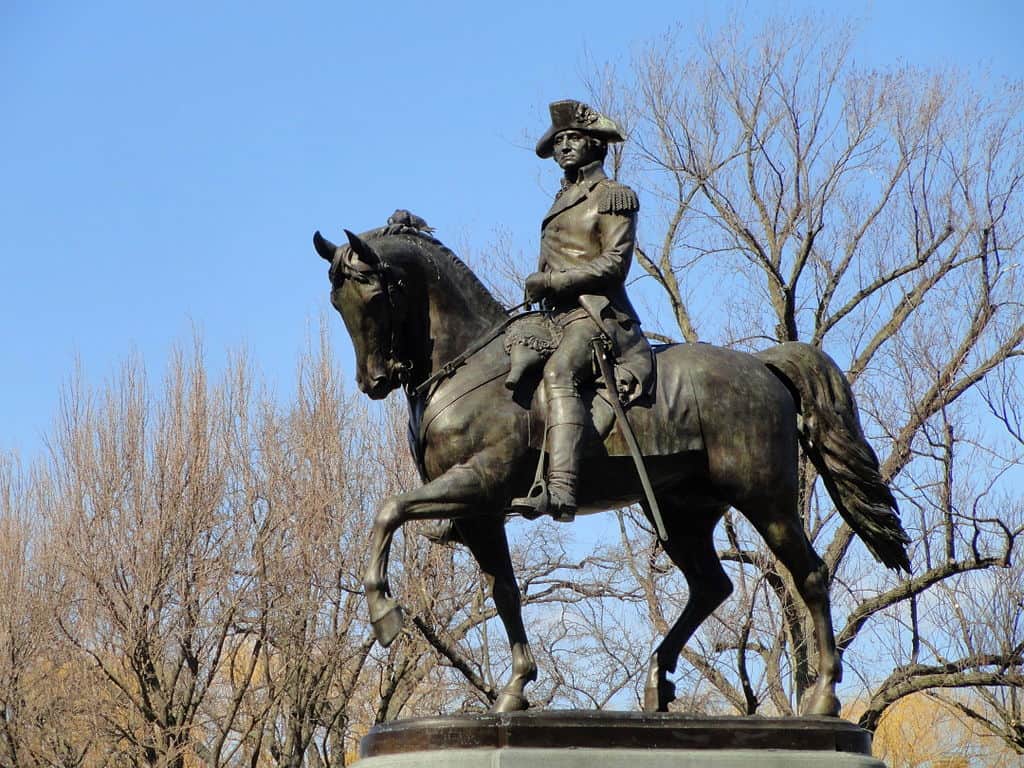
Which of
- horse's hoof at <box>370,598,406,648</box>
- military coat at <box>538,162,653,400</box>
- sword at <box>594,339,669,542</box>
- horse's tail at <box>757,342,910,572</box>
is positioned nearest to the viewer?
horse's hoof at <box>370,598,406,648</box>

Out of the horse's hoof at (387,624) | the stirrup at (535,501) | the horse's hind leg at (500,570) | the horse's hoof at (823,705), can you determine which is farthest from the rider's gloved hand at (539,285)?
→ the horse's hoof at (823,705)

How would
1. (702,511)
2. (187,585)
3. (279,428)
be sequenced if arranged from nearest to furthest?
(702,511) < (187,585) < (279,428)

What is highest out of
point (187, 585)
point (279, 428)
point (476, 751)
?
point (279, 428)

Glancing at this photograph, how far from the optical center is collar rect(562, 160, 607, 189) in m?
7.80

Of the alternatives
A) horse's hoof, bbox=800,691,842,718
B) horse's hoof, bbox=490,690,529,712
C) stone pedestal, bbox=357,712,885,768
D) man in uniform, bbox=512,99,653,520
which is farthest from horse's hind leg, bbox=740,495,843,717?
horse's hoof, bbox=490,690,529,712

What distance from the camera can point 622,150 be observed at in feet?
68.5

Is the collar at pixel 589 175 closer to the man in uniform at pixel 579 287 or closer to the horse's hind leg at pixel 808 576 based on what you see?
the man in uniform at pixel 579 287

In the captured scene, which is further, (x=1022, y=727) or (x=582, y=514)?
(x=1022, y=727)

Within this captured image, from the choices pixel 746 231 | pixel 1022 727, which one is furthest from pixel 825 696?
pixel 746 231

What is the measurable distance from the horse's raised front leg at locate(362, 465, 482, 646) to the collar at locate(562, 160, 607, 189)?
1.83 m

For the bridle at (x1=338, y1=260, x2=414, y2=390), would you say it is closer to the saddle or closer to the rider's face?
the saddle

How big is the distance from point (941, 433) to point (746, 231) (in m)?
4.10

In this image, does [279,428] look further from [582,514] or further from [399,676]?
[582,514]

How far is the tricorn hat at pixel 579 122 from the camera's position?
782cm
